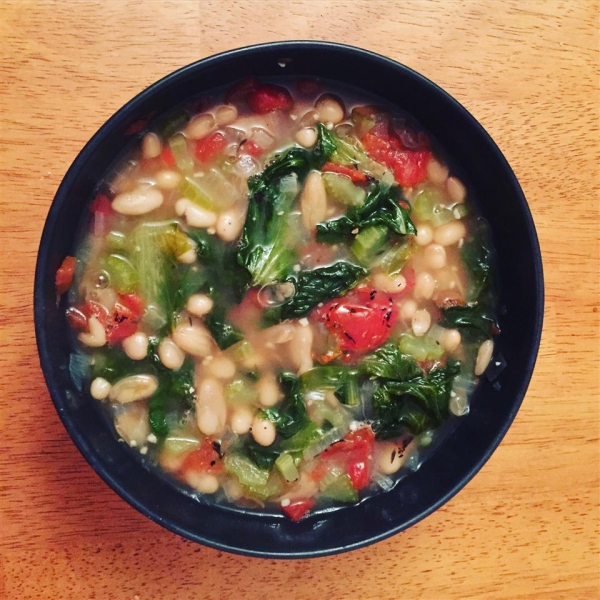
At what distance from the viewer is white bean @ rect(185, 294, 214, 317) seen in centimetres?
210

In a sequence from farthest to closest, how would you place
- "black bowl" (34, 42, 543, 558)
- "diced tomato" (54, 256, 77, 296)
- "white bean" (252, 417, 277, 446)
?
"white bean" (252, 417, 277, 446) → "diced tomato" (54, 256, 77, 296) → "black bowl" (34, 42, 543, 558)

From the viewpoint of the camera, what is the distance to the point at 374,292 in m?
2.17

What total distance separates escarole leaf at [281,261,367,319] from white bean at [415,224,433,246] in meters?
0.21

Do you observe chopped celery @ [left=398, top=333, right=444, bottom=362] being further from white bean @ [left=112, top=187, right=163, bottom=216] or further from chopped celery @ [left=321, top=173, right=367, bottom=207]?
white bean @ [left=112, top=187, right=163, bottom=216]

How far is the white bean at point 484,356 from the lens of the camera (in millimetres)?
2182

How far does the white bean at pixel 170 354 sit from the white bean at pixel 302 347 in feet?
1.21

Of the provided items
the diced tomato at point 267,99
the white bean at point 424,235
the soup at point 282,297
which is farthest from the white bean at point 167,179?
the white bean at point 424,235

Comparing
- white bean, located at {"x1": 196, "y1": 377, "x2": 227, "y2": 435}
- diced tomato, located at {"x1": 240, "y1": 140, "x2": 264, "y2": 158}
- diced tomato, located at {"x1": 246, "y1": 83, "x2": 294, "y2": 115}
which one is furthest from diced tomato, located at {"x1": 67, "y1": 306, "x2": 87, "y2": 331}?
diced tomato, located at {"x1": 246, "y1": 83, "x2": 294, "y2": 115}

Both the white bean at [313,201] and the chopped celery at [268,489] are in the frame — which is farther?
the chopped celery at [268,489]

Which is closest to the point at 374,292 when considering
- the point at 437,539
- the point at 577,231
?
the point at 577,231

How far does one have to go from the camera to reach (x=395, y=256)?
2.18 meters

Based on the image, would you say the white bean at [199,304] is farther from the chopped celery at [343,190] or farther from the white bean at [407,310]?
the white bean at [407,310]

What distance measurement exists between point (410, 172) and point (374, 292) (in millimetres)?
411

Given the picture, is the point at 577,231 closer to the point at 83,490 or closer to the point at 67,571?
the point at 83,490
